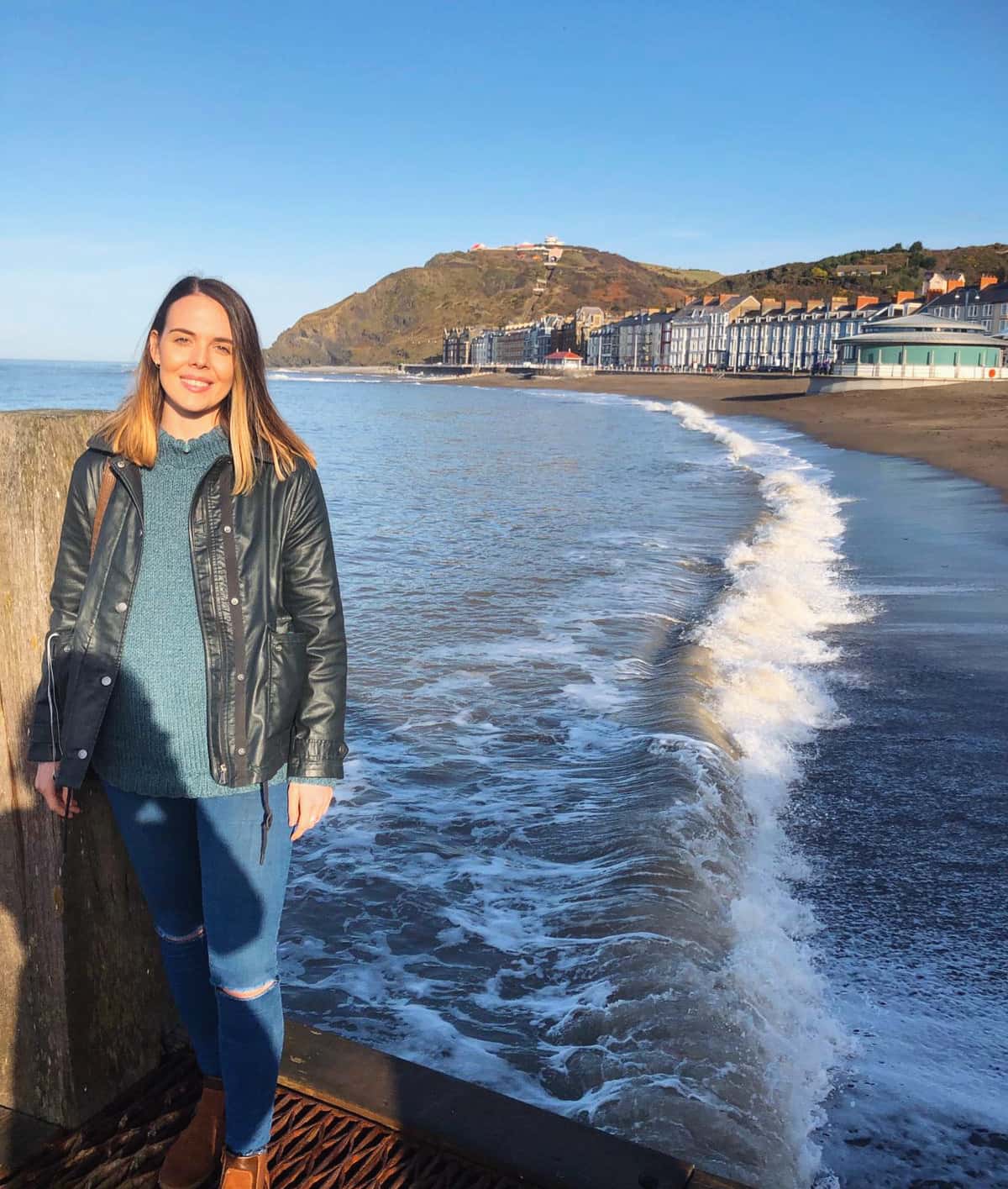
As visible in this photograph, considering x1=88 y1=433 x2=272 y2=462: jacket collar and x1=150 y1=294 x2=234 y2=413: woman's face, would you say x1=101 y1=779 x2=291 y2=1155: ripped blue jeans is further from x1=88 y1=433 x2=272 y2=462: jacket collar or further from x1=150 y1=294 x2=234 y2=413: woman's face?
x1=150 y1=294 x2=234 y2=413: woman's face

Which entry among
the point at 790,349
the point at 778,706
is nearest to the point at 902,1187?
the point at 778,706

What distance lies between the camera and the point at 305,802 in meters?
2.33

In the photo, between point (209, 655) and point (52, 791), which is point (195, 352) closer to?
point (209, 655)

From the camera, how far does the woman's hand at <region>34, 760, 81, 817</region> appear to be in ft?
7.35

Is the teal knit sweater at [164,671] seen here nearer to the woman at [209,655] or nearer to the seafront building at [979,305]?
the woman at [209,655]

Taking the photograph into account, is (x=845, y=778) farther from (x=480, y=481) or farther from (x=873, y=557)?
(x=480, y=481)

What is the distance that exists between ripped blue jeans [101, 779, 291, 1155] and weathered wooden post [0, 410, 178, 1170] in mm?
148

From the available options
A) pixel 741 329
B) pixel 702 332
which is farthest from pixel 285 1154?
pixel 702 332

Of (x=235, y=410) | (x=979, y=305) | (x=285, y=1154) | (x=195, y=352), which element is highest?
(x=979, y=305)

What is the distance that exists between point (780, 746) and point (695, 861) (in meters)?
1.74

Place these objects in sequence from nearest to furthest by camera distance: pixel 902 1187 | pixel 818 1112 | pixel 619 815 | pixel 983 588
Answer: pixel 902 1187 < pixel 818 1112 < pixel 619 815 < pixel 983 588

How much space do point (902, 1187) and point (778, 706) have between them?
14.0 feet

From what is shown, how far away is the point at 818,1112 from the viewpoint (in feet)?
10.2

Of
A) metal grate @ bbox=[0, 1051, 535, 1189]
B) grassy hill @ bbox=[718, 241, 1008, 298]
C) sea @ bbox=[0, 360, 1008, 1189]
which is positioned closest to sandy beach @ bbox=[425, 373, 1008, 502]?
sea @ bbox=[0, 360, 1008, 1189]
